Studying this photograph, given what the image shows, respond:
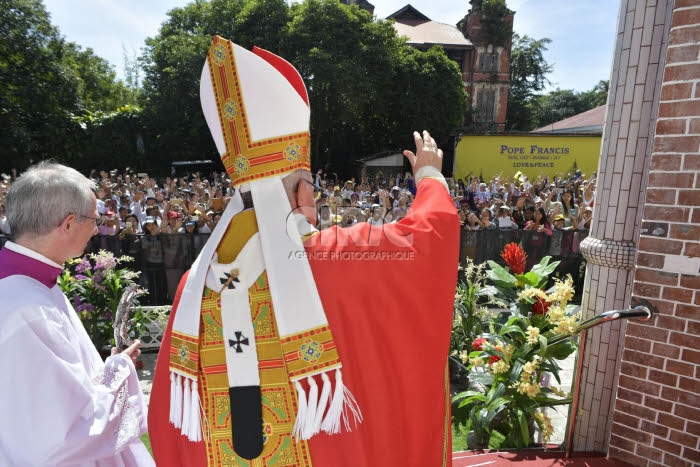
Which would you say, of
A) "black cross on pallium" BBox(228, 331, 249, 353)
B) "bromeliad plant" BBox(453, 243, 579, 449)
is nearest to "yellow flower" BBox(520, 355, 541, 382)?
"bromeliad plant" BBox(453, 243, 579, 449)

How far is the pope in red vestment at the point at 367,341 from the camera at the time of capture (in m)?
1.54

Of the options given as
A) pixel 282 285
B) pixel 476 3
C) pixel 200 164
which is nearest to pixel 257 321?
pixel 282 285

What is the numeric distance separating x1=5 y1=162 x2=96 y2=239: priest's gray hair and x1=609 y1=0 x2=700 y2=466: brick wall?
106 inches

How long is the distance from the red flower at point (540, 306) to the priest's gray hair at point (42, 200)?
2728 mm

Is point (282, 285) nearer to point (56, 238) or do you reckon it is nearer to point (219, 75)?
point (219, 75)

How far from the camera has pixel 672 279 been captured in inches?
90.7

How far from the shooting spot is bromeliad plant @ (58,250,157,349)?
4.85 metres

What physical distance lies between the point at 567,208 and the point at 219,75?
34.0 feet

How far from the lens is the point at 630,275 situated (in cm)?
258

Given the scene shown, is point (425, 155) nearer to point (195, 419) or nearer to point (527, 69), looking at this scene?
point (195, 419)

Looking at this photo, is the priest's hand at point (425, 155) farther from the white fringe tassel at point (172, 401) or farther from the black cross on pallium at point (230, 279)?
the white fringe tassel at point (172, 401)

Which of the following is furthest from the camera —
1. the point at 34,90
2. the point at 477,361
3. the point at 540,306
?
the point at 34,90

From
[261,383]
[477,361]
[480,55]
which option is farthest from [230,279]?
[480,55]

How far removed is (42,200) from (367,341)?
1302 mm
